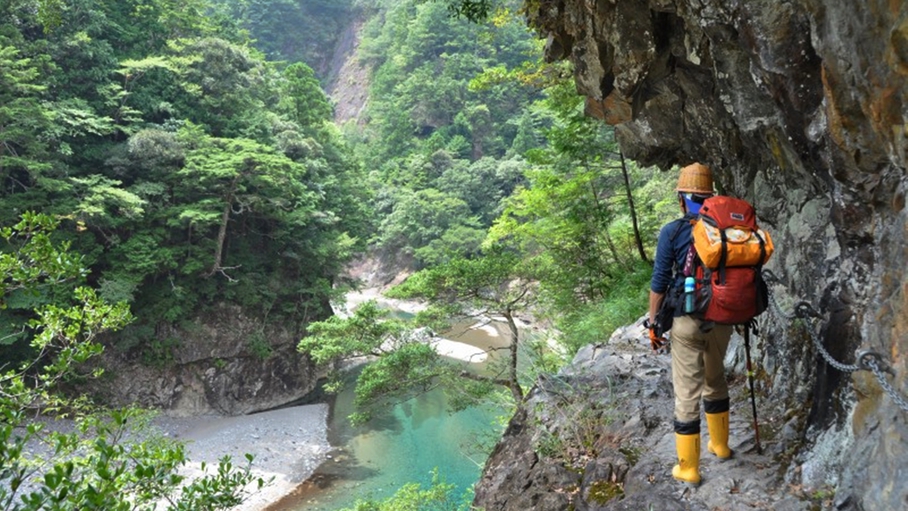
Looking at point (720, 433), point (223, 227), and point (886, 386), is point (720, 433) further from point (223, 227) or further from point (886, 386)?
point (223, 227)

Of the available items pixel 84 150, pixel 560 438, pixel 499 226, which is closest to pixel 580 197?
pixel 499 226

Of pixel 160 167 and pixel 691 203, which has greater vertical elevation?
pixel 160 167

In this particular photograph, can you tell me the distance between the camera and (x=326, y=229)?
64.5ft

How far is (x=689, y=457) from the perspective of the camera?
2865mm

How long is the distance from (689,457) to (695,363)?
1.70 feet

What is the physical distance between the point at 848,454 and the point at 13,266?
12.8 ft

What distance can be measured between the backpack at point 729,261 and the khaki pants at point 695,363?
0.17m

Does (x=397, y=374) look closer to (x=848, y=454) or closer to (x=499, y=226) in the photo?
(x=499, y=226)

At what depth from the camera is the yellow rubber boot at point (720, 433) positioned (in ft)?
9.60

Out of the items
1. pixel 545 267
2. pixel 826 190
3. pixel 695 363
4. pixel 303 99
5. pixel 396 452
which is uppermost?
A: pixel 303 99

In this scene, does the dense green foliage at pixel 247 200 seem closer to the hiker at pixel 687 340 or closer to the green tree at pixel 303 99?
the green tree at pixel 303 99

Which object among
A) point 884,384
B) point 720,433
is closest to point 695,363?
point 720,433

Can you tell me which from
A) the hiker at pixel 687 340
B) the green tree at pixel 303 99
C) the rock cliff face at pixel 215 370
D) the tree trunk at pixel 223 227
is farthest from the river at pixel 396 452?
the green tree at pixel 303 99

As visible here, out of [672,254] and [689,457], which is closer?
[672,254]
